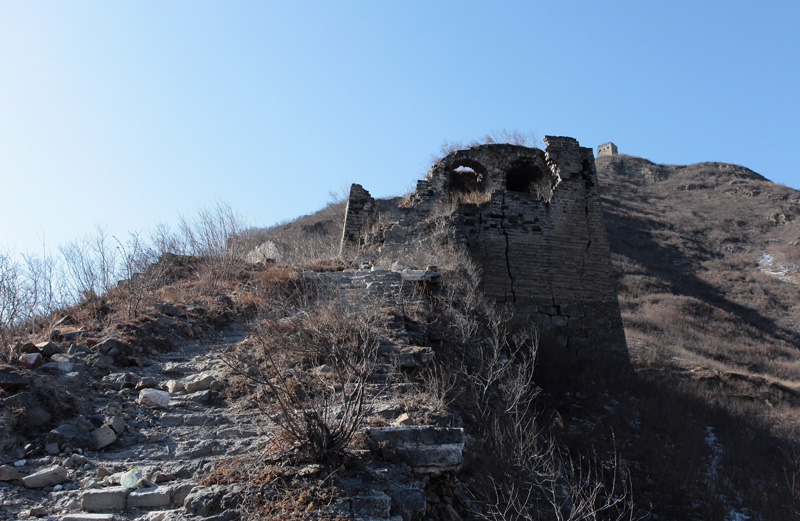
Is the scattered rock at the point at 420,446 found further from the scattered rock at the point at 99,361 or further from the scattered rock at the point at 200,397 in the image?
the scattered rock at the point at 99,361

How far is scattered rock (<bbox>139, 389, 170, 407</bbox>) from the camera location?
4.86 metres

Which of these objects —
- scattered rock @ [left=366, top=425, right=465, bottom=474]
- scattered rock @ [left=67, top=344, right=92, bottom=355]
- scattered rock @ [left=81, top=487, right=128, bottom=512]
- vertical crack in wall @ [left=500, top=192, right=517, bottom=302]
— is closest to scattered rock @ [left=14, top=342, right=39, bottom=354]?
scattered rock @ [left=67, top=344, right=92, bottom=355]

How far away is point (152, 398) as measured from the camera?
192 inches

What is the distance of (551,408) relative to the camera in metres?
9.00

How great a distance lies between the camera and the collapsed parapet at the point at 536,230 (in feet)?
38.9

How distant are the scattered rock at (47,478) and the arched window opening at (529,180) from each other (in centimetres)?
1091

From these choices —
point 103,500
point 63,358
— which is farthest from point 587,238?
point 103,500

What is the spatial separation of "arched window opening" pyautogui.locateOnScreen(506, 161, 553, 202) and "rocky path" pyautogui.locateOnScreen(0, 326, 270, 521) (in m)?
9.26

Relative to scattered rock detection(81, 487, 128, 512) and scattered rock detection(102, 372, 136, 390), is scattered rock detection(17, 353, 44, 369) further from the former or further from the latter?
scattered rock detection(81, 487, 128, 512)

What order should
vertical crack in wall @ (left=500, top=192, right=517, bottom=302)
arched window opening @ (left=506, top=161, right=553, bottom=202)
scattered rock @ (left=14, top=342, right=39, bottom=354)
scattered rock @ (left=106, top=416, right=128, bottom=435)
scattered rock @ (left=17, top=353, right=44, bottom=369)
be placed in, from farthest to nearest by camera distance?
arched window opening @ (left=506, top=161, right=553, bottom=202)
vertical crack in wall @ (left=500, top=192, right=517, bottom=302)
scattered rock @ (left=14, top=342, right=39, bottom=354)
scattered rock @ (left=17, top=353, right=44, bottom=369)
scattered rock @ (left=106, top=416, right=128, bottom=435)

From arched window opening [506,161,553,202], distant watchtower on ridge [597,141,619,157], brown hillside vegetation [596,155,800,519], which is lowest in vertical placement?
brown hillside vegetation [596,155,800,519]

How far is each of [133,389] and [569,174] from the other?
10.4 meters

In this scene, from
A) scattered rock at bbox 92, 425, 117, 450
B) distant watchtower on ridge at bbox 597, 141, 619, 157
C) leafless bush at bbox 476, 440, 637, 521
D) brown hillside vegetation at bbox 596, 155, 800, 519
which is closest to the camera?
scattered rock at bbox 92, 425, 117, 450

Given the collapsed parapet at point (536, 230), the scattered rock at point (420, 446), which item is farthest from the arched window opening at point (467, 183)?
the scattered rock at point (420, 446)
